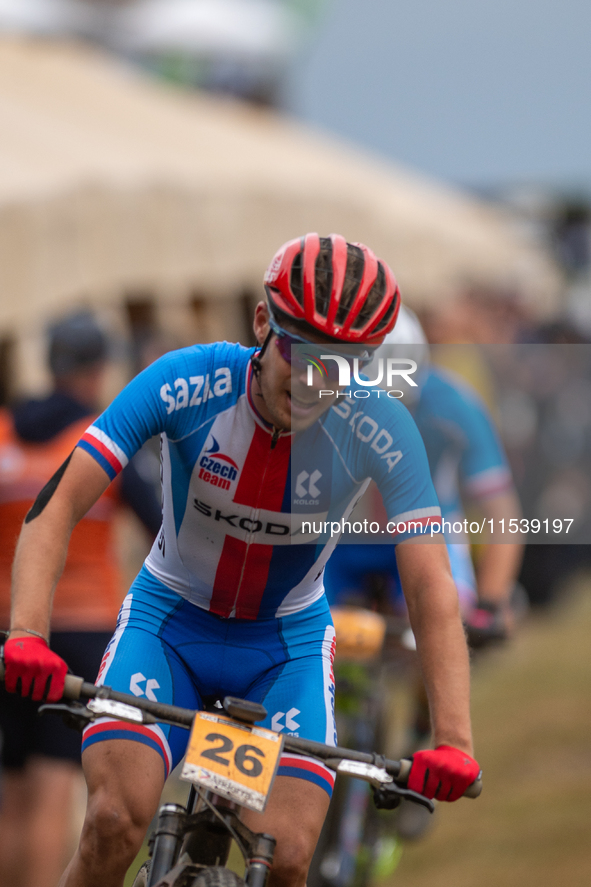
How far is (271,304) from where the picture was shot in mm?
2857

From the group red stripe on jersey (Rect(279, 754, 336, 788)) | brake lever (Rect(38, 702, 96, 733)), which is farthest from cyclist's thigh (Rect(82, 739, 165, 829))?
red stripe on jersey (Rect(279, 754, 336, 788))

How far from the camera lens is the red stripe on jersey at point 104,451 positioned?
2.80 meters

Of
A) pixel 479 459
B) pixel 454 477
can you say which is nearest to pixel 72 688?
pixel 479 459

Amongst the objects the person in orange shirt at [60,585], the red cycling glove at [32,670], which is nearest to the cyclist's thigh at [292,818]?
the red cycling glove at [32,670]

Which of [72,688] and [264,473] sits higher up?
[264,473]

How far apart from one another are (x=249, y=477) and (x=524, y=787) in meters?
4.68

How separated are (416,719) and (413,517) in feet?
11.0

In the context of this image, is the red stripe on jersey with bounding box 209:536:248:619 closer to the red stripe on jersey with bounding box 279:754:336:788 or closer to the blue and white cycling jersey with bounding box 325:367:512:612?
the red stripe on jersey with bounding box 279:754:336:788

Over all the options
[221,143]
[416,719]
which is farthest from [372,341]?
[221,143]

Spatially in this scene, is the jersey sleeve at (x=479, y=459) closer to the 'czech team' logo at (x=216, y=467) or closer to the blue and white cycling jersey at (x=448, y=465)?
the blue and white cycling jersey at (x=448, y=465)

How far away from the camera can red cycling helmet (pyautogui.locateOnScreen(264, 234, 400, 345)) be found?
109 inches

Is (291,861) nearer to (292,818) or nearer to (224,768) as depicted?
(292,818)

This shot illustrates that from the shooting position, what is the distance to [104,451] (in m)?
2.80

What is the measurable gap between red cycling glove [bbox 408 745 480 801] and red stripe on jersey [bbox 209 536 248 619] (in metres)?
0.77
